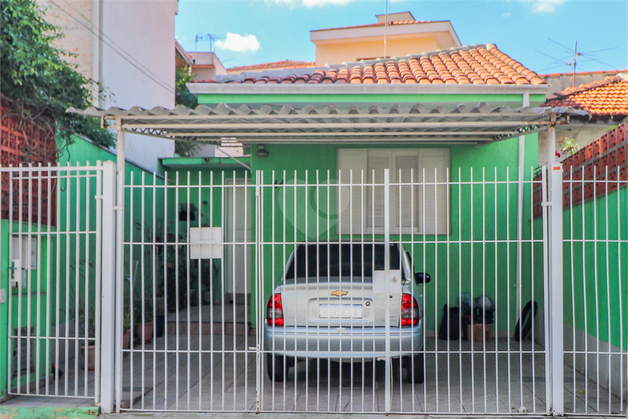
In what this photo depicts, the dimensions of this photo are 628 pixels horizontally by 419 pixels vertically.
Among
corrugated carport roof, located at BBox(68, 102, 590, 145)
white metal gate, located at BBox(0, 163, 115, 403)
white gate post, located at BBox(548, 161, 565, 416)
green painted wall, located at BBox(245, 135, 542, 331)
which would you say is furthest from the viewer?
green painted wall, located at BBox(245, 135, 542, 331)

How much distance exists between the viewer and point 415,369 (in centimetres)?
634

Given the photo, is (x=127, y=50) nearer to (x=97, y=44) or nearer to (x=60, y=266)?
(x=97, y=44)

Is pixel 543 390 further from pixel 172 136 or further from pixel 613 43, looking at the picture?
pixel 613 43

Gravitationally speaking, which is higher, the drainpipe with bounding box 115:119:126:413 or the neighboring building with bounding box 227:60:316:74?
the neighboring building with bounding box 227:60:316:74

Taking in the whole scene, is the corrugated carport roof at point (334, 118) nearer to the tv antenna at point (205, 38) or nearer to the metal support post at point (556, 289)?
the metal support post at point (556, 289)

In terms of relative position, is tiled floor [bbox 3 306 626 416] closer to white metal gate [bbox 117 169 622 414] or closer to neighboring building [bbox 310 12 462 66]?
white metal gate [bbox 117 169 622 414]

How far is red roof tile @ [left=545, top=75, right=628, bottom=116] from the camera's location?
11641 mm

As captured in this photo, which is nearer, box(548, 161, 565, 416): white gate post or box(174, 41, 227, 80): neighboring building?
box(548, 161, 565, 416): white gate post

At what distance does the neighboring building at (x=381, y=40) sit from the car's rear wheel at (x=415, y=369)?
47.5 feet

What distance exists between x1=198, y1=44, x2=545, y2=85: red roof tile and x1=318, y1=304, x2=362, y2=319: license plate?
422 centimetres

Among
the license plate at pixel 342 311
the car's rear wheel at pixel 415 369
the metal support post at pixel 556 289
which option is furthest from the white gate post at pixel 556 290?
the license plate at pixel 342 311

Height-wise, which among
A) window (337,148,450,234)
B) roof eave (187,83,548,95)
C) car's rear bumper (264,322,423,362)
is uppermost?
roof eave (187,83,548,95)

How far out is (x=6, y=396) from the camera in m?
5.70

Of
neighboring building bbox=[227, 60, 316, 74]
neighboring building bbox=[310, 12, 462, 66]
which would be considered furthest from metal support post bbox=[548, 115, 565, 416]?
neighboring building bbox=[227, 60, 316, 74]
